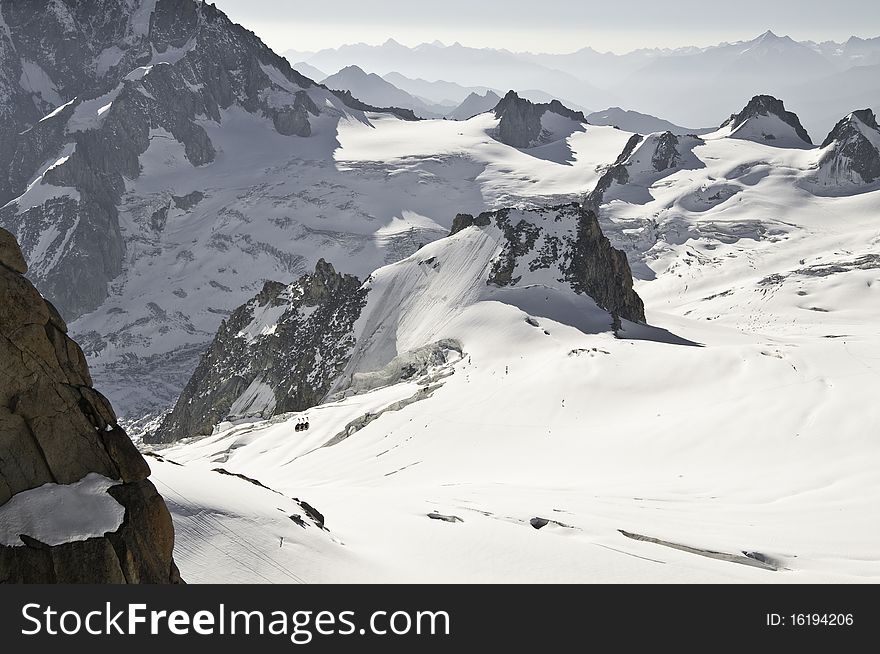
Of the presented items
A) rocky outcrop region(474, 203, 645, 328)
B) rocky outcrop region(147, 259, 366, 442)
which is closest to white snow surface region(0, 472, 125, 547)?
rocky outcrop region(147, 259, 366, 442)

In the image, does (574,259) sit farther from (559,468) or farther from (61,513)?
(61,513)

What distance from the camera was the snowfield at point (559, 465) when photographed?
21859mm

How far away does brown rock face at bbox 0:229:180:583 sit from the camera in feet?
44.5

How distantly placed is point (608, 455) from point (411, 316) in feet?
143

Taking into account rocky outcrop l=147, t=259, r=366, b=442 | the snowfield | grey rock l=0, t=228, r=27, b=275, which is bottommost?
rocky outcrop l=147, t=259, r=366, b=442

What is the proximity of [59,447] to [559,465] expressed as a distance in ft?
91.2

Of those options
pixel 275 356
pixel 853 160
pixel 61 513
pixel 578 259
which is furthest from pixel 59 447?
pixel 853 160

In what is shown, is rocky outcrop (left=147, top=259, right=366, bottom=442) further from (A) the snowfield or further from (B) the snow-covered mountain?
(A) the snowfield

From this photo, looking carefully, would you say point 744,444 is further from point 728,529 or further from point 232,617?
point 232,617

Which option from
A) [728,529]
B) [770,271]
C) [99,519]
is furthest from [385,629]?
[770,271]

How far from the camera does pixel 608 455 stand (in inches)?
1513

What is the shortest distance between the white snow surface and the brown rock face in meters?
0.12

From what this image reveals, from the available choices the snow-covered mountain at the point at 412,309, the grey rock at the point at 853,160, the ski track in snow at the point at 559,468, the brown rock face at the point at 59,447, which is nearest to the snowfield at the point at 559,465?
the ski track in snow at the point at 559,468

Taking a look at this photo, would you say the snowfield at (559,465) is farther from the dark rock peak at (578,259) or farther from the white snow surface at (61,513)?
the white snow surface at (61,513)
